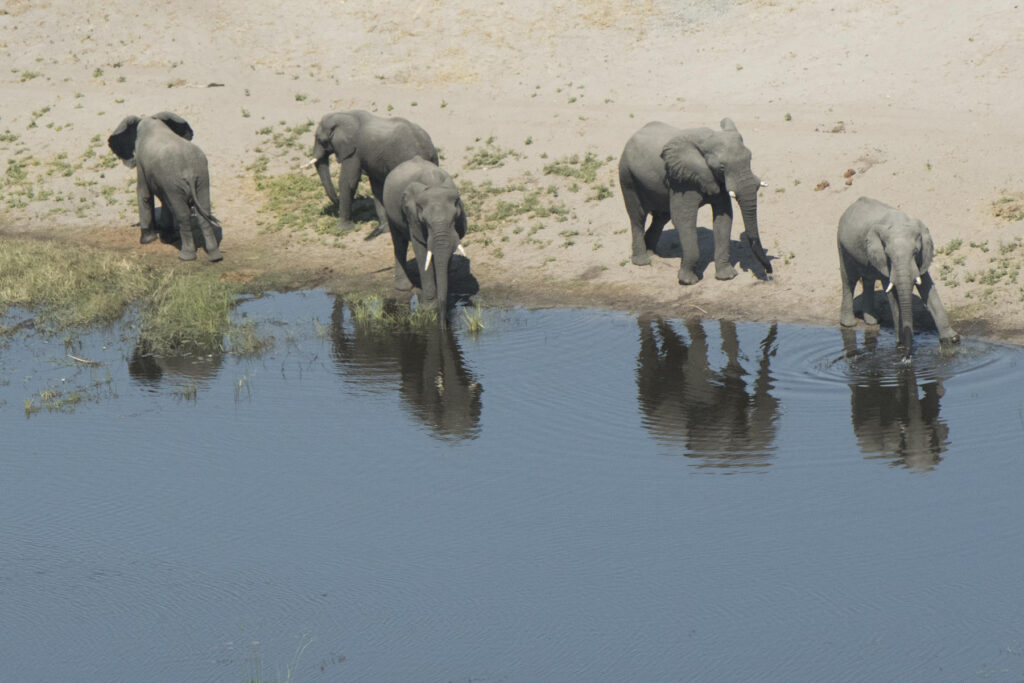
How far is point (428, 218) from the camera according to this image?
62.7ft

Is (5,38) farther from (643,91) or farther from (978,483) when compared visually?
(978,483)

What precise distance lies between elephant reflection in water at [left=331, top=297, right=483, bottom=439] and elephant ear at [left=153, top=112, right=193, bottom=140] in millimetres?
6570

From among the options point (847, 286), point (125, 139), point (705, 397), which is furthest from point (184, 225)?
point (847, 286)

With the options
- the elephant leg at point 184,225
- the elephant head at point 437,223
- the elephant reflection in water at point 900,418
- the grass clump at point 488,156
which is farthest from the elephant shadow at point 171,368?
the grass clump at point 488,156

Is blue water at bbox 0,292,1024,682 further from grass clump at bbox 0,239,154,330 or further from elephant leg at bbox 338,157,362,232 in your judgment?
elephant leg at bbox 338,157,362,232

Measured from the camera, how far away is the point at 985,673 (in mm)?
9656

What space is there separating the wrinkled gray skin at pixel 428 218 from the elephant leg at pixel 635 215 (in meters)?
2.82

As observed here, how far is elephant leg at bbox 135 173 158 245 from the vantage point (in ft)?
80.7

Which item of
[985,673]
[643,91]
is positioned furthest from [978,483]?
[643,91]

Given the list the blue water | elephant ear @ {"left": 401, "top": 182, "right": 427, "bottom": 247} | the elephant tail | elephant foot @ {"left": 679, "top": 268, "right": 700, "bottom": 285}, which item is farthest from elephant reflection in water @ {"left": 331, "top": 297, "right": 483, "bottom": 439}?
the elephant tail

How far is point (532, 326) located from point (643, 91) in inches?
606

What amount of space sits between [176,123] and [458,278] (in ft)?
22.3

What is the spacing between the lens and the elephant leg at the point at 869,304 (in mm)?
18359

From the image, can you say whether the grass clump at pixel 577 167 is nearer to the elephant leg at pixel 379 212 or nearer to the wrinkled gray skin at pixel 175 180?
the elephant leg at pixel 379 212
